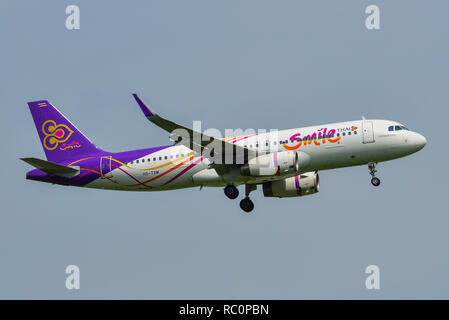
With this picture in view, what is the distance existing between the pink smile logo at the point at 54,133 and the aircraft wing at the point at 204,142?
11.9m

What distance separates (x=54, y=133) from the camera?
193 ft

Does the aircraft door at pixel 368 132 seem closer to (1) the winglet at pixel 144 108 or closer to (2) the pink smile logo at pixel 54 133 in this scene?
(1) the winglet at pixel 144 108

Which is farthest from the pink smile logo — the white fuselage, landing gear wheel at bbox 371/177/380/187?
landing gear wheel at bbox 371/177/380/187

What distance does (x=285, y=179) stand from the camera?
2203 inches

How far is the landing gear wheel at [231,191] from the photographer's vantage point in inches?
2094

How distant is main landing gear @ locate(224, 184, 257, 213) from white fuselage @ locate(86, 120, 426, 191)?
0.65 metres

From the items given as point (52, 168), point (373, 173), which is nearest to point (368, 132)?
point (373, 173)

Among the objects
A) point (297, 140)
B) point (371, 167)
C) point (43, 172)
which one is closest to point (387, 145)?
point (371, 167)

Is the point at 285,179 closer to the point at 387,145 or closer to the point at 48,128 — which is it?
the point at 387,145

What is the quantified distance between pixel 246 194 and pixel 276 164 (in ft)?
20.5

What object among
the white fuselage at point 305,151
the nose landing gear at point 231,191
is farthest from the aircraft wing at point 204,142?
the nose landing gear at point 231,191

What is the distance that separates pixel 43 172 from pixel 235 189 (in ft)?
46.0

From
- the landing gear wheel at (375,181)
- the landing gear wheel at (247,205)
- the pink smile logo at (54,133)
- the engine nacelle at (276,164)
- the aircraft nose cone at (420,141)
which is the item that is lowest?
the landing gear wheel at (247,205)

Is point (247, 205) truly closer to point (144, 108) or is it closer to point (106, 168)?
point (106, 168)
